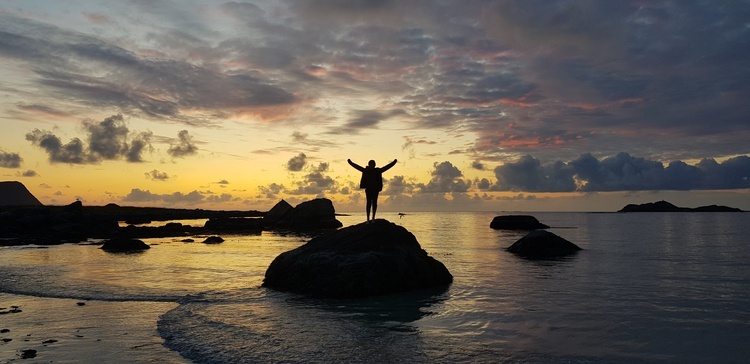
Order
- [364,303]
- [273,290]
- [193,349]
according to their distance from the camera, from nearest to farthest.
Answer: [193,349], [364,303], [273,290]

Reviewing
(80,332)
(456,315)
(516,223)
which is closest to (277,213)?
(516,223)

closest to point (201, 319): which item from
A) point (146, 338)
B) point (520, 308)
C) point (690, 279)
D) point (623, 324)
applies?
point (146, 338)

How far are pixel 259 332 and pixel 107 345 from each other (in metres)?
2.93

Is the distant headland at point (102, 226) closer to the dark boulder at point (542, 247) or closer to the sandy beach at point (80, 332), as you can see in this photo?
the sandy beach at point (80, 332)

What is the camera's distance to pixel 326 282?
1573 centimetres

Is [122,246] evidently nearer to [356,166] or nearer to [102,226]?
[356,166]

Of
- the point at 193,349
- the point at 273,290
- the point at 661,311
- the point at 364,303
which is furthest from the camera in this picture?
the point at 273,290

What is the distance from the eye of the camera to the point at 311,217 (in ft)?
262

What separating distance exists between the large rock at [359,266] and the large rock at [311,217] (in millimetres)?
61058

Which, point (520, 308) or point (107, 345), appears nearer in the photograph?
point (107, 345)

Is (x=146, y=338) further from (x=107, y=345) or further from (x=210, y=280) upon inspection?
(x=210, y=280)

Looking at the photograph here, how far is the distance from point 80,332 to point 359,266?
808cm

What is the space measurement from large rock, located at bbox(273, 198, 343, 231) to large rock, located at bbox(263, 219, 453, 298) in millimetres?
61058

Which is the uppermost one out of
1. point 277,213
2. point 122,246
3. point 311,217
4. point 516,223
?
point 277,213
